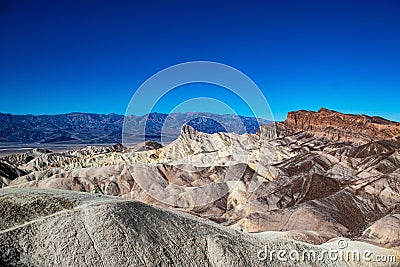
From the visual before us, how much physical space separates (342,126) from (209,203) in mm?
75078

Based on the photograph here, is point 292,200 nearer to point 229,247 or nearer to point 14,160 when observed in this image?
point 229,247

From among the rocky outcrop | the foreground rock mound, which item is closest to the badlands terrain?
the foreground rock mound

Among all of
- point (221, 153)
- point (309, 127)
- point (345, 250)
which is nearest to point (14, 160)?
point (221, 153)

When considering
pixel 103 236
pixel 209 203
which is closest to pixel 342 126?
pixel 209 203

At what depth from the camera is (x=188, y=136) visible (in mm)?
91500

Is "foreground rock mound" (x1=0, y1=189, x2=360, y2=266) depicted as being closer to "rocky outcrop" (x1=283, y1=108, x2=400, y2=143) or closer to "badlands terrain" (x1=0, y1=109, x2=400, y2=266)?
"badlands terrain" (x1=0, y1=109, x2=400, y2=266)

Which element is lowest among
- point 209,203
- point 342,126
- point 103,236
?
point 209,203

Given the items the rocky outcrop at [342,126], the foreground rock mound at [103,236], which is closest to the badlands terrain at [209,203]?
the foreground rock mound at [103,236]

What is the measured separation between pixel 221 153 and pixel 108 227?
56993mm

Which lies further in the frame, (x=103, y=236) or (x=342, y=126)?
(x=342, y=126)

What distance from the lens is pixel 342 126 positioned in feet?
365

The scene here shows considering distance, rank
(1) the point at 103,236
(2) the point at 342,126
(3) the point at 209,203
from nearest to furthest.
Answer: (1) the point at 103,236 → (3) the point at 209,203 → (2) the point at 342,126

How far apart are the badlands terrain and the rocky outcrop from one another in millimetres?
441

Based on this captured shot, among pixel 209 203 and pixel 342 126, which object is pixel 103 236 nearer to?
pixel 209 203
